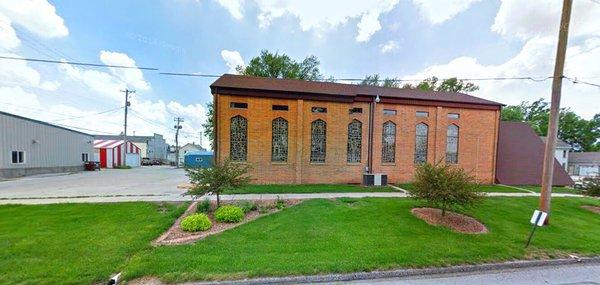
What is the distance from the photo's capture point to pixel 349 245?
5.74m

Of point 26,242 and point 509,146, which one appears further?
point 509,146

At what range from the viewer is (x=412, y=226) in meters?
7.24

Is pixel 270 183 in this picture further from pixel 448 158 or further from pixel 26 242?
pixel 448 158

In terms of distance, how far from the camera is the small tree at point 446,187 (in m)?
7.48

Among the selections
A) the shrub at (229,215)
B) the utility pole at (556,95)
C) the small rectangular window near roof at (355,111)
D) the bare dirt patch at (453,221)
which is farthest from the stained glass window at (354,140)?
the shrub at (229,215)

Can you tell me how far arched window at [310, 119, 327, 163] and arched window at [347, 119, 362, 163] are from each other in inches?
69.6

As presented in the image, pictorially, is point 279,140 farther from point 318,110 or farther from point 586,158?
point 586,158

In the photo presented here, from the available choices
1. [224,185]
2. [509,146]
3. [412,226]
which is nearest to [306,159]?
[224,185]

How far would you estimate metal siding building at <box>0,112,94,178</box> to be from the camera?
19.5 metres

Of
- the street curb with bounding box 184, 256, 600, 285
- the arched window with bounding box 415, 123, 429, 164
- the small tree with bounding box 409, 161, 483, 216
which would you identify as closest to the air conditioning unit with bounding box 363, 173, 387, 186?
the arched window with bounding box 415, 123, 429, 164

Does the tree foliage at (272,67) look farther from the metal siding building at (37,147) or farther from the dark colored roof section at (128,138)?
the dark colored roof section at (128,138)

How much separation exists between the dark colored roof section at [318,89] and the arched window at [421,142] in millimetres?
2018

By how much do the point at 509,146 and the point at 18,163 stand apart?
4076 cm

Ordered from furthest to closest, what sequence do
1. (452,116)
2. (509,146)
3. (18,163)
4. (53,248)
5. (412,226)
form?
(18,163), (509,146), (452,116), (412,226), (53,248)
